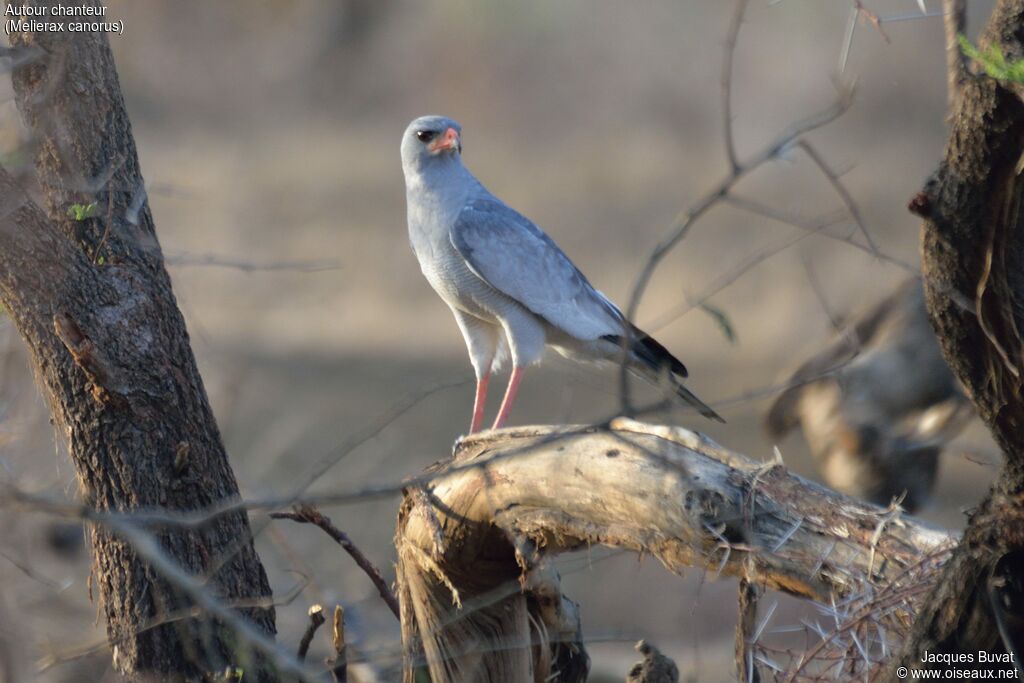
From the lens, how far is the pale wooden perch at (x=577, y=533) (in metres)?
2.37

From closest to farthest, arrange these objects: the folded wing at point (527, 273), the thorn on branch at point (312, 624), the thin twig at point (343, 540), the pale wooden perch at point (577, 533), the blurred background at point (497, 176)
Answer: the pale wooden perch at point (577, 533) < the thorn on branch at point (312, 624) < the thin twig at point (343, 540) < the folded wing at point (527, 273) < the blurred background at point (497, 176)

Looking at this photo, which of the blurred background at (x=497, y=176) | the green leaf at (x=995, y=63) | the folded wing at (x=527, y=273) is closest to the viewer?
the green leaf at (x=995, y=63)

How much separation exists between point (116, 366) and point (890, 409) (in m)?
5.67

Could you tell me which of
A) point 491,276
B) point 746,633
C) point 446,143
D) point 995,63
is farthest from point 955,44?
point 446,143

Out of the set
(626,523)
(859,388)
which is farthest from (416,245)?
(859,388)

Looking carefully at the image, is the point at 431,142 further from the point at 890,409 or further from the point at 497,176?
the point at 497,176

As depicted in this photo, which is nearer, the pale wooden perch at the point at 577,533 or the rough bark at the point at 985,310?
the rough bark at the point at 985,310

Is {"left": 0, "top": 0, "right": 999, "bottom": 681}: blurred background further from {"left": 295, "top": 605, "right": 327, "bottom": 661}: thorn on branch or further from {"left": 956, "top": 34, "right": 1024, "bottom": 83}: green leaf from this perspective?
{"left": 956, "top": 34, "right": 1024, "bottom": 83}: green leaf

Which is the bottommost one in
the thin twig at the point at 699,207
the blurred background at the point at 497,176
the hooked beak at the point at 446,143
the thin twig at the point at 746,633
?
the thin twig at the point at 746,633

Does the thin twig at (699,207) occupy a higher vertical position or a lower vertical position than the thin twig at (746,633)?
higher

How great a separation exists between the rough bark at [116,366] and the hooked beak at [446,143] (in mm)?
1299

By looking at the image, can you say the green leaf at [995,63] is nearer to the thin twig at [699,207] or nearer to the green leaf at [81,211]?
the thin twig at [699,207]

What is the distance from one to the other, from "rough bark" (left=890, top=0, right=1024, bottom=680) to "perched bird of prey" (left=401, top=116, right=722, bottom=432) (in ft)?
6.65

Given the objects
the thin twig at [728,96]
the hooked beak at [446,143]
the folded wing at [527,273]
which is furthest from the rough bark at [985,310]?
the hooked beak at [446,143]
